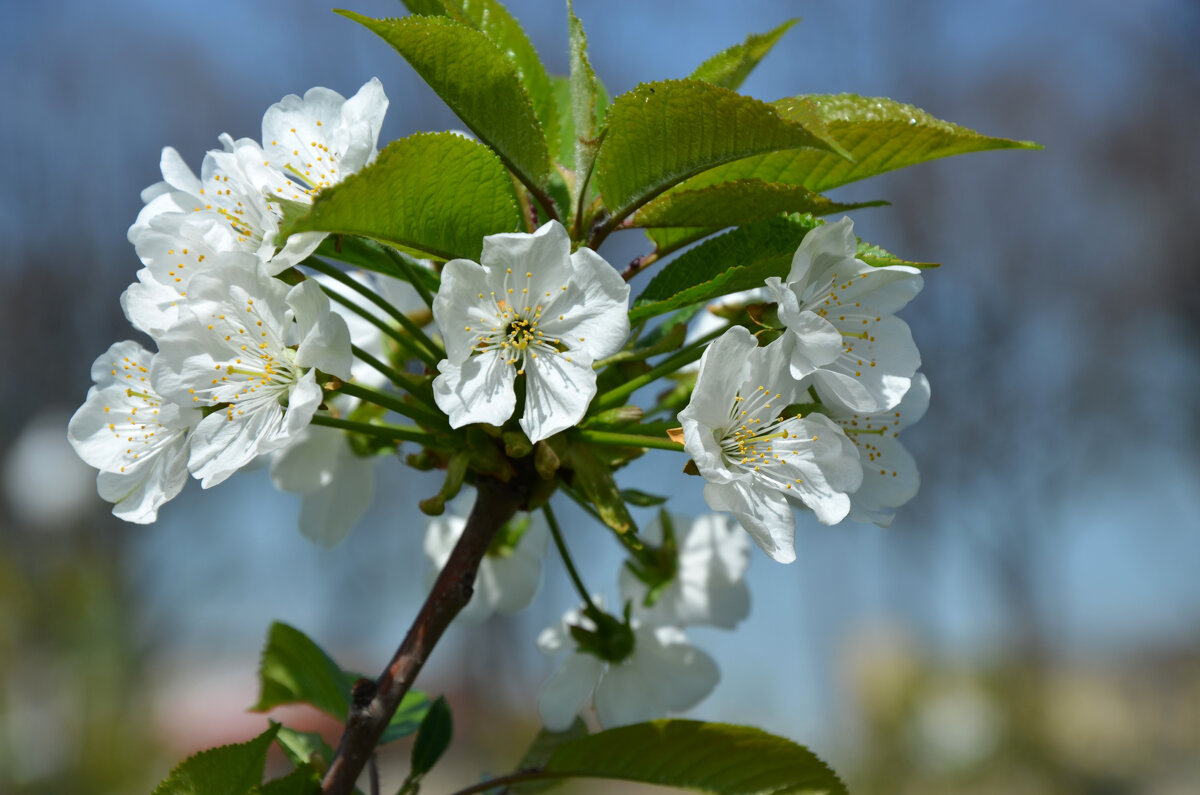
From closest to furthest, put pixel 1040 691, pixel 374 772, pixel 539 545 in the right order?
pixel 374 772
pixel 539 545
pixel 1040 691

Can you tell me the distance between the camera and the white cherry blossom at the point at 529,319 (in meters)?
0.58

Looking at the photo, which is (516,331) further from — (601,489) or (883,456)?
(883,456)

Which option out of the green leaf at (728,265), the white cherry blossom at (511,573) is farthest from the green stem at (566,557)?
the green leaf at (728,265)

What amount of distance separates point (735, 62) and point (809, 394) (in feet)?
0.91

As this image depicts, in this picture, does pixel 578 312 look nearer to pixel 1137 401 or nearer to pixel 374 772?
pixel 374 772

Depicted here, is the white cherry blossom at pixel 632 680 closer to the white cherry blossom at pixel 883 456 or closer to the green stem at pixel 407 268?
the white cherry blossom at pixel 883 456

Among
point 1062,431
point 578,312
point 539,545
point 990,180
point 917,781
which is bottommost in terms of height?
point 917,781

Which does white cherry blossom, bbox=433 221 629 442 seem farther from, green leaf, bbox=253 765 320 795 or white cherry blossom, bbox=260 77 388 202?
green leaf, bbox=253 765 320 795

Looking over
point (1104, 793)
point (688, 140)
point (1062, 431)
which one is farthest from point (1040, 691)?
point (688, 140)

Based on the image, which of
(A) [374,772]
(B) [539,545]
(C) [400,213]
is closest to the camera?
(C) [400,213]

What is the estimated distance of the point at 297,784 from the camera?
62 centimetres

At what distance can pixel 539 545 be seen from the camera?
0.99 meters

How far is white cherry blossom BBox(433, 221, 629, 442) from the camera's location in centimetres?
58

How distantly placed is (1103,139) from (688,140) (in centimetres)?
730
